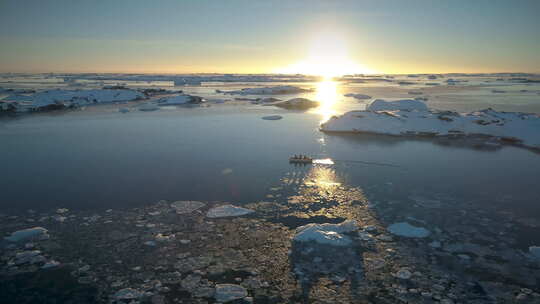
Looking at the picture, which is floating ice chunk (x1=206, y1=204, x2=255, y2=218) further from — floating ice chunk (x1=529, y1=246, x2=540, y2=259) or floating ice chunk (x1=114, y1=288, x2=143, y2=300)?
floating ice chunk (x1=529, y1=246, x2=540, y2=259)

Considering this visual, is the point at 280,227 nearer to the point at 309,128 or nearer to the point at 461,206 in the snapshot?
the point at 461,206

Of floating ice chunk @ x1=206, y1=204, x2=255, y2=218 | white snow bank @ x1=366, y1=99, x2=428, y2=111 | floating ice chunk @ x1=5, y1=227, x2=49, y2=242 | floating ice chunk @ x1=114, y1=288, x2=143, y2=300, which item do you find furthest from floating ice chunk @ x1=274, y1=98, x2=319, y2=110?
floating ice chunk @ x1=114, y1=288, x2=143, y2=300

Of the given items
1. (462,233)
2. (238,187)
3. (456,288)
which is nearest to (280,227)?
(238,187)

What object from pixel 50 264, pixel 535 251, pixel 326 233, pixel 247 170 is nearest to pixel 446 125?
pixel 247 170

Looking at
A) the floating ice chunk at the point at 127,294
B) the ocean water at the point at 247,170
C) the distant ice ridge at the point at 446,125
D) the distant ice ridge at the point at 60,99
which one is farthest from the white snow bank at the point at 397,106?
the distant ice ridge at the point at 60,99

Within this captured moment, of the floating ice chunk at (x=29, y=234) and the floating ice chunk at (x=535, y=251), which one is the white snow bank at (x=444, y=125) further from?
the floating ice chunk at (x=29, y=234)

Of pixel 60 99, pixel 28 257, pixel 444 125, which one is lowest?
pixel 28 257

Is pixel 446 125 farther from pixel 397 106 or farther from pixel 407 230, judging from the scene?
pixel 407 230
